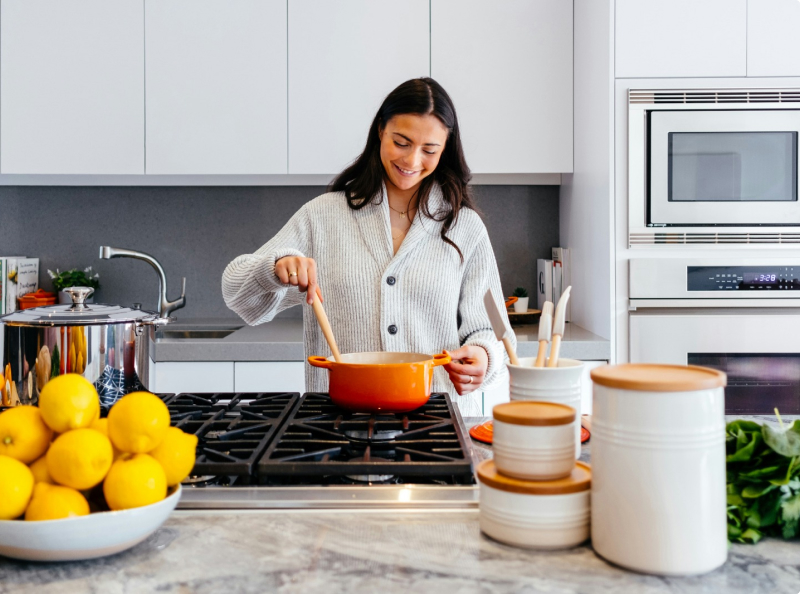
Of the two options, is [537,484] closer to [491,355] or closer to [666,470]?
[666,470]

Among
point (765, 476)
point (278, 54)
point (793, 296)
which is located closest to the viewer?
point (765, 476)

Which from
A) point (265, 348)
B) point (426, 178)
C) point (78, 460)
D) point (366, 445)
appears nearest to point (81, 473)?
point (78, 460)

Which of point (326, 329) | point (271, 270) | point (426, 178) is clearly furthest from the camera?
point (426, 178)

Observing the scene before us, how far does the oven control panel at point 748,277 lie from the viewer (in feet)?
7.15

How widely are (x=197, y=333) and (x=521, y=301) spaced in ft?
4.05

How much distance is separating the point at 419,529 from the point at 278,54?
2115 millimetres

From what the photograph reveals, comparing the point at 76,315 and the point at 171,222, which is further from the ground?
the point at 171,222

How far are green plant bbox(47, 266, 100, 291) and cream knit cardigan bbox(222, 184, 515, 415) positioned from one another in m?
1.49

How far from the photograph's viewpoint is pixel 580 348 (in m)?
2.21

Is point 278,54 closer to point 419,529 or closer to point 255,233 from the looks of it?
point 255,233

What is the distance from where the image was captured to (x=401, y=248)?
162 centimetres

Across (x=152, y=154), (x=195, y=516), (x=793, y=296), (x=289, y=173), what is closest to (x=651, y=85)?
(x=793, y=296)

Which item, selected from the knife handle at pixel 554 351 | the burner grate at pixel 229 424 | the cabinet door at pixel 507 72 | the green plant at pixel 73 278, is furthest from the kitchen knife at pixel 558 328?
the green plant at pixel 73 278

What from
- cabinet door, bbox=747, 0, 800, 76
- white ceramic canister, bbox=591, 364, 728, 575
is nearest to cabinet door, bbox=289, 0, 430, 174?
cabinet door, bbox=747, 0, 800, 76
